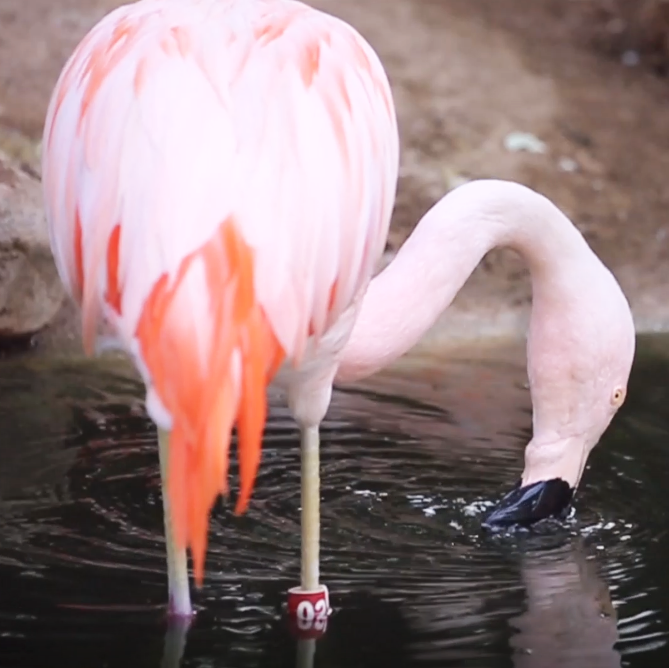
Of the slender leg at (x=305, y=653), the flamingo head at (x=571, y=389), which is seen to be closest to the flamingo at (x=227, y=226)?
the slender leg at (x=305, y=653)

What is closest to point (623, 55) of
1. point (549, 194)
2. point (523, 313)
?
point (549, 194)

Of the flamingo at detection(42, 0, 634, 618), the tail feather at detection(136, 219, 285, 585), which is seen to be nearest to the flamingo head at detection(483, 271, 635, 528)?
the flamingo at detection(42, 0, 634, 618)

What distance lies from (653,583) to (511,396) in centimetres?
142

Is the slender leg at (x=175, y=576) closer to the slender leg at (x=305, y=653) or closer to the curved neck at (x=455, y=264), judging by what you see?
the slender leg at (x=305, y=653)

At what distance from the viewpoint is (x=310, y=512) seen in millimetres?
2502

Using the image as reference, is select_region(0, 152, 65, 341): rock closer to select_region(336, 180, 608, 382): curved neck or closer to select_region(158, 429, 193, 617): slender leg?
select_region(336, 180, 608, 382): curved neck

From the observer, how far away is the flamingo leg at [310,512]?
8.09 ft

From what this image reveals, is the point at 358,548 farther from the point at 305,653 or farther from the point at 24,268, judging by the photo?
the point at 24,268

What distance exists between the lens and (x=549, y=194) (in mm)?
5371

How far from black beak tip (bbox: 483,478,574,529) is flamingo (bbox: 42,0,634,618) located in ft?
1.36

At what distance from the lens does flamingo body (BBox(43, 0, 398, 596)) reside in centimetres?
194

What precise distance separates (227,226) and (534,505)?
1153 mm

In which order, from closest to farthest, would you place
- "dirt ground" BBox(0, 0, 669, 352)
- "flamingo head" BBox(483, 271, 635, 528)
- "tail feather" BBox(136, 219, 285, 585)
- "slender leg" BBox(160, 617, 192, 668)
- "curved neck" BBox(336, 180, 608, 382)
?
"tail feather" BBox(136, 219, 285, 585)
"slender leg" BBox(160, 617, 192, 668)
"curved neck" BBox(336, 180, 608, 382)
"flamingo head" BBox(483, 271, 635, 528)
"dirt ground" BBox(0, 0, 669, 352)

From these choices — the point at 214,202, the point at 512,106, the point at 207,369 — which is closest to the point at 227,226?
the point at 214,202
